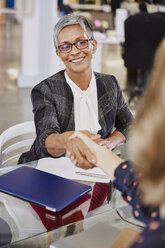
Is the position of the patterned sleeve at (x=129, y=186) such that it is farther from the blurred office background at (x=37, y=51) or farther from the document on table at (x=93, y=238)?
the blurred office background at (x=37, y=51)

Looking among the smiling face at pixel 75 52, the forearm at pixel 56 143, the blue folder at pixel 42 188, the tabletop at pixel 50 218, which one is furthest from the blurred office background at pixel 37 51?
the tabletop at pixel 50 218

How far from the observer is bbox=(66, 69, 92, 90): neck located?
2.21 metres

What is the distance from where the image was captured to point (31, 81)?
637 centimetres

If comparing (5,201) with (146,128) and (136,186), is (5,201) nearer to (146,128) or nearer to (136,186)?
(136,186)

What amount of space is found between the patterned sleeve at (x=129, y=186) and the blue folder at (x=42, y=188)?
1.04ft

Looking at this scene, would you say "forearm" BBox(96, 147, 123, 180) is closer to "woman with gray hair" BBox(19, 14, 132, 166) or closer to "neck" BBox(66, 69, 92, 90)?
"woman with gray hair" BBox(19, 14, 132, 166)

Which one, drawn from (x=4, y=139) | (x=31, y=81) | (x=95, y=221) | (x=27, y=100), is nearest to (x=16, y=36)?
(x=31, y=81)

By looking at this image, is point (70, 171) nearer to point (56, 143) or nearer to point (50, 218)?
point (56, 143)

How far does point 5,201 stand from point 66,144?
38 centimetres

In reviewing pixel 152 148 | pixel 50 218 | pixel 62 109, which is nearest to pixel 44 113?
pixel 62 109

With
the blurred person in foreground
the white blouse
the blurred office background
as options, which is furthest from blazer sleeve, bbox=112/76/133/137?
the blurred office background

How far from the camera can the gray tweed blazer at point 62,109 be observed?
2066 millimetres

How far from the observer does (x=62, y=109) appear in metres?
2.17

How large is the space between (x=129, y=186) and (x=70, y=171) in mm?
634
